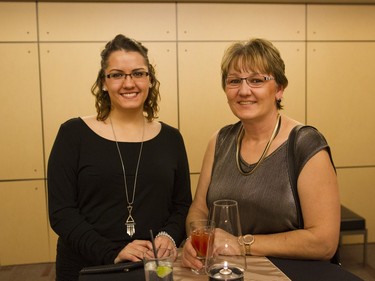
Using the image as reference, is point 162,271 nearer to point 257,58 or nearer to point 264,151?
point 264,151

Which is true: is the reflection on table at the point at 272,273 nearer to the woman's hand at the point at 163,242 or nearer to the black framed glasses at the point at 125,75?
the woman's hand at the point at 163,242

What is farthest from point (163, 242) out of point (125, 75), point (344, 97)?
point (344, 97)

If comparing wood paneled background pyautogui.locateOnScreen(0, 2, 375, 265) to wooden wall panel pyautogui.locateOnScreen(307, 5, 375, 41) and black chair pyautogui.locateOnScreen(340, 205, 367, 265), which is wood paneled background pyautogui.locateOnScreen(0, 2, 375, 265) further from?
black chair pyautogui.locateOnScreen(340, 205, 367, 265)

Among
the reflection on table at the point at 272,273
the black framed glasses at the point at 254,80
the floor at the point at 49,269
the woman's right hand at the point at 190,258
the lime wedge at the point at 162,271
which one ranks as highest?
the black framed glasses at the point at 254,80

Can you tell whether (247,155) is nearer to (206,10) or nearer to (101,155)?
(101,155)

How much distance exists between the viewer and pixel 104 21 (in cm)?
399

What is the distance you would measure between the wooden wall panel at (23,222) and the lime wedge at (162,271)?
3.20 m

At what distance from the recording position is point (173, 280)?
132cm

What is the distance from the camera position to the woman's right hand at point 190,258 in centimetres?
139

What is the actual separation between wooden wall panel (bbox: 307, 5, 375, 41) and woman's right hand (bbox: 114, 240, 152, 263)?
3.28 m

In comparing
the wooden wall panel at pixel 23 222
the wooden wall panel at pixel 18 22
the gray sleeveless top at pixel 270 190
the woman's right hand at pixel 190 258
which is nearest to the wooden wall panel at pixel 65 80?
the wooden wall panel at pixel 18 22

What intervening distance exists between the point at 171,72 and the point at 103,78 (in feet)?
6.87

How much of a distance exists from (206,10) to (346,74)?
1.66 m

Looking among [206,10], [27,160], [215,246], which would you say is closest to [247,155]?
[215,246]
